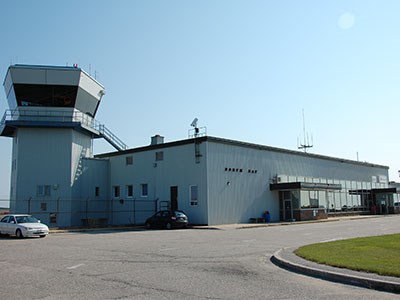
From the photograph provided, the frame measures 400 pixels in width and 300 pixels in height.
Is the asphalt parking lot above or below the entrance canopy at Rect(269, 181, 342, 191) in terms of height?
below

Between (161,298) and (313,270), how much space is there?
4.28m

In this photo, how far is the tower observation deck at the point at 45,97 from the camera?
36750 mm

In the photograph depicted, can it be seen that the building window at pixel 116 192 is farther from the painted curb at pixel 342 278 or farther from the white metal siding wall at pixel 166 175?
the painted curb at pixel 342 278

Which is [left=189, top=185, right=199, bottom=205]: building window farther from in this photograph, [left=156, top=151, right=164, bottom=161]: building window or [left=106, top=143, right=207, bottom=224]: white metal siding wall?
[left=156, top=151, right=164, bottom=161]: building window

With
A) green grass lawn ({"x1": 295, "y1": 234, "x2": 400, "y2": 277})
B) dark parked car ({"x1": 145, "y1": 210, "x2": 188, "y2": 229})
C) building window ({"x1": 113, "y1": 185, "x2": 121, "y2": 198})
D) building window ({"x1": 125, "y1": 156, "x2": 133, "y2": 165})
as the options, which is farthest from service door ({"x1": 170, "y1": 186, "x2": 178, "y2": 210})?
green grass lawn ({"x1": 295, "y1": 234, "x2": 400, "y2": 277})

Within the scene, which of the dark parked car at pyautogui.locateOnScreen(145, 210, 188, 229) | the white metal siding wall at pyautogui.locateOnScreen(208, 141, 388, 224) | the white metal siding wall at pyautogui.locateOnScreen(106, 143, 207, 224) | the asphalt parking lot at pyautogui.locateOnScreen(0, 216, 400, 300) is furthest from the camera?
the white metal siding wall at pyautogui.locateOnScreen(208, 141, 388, 224)

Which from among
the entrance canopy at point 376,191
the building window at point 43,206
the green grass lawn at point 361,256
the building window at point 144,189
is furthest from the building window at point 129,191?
the entrance canopy at point 376,191

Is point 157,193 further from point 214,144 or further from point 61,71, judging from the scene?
point 61,71

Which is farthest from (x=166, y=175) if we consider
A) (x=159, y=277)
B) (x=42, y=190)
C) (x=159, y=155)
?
(x=159, y=277)

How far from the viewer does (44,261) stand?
1331 cm

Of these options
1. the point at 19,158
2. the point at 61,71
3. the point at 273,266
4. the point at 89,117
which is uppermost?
the point at 61,71

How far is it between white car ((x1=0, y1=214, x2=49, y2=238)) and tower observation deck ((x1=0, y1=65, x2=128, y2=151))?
13.5m

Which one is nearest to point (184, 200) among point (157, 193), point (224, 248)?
point (157, 193)

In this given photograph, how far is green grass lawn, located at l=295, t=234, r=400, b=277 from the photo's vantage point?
1014 centimetres
